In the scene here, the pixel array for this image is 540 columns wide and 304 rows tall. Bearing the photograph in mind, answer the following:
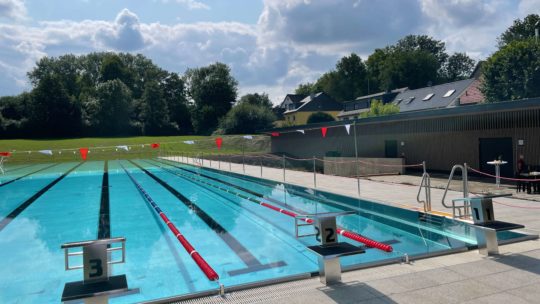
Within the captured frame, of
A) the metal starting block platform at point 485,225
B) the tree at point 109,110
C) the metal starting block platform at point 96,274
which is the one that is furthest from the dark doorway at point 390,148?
the tree at point 109,110

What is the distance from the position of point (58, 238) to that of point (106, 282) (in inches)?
248

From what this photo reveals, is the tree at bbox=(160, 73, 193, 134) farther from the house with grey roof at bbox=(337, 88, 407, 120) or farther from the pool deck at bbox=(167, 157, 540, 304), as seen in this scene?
the pool deck at bbox=(167, 157, 540, 304)

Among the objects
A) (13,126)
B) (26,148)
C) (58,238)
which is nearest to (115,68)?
(13,126)

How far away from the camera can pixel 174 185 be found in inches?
737

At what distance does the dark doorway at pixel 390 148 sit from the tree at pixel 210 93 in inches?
1910

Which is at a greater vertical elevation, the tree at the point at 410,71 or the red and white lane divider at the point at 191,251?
the tree at the point at 410,71

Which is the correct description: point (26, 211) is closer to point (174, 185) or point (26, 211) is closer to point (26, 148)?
point (174, 185)

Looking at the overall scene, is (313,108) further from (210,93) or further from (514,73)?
(514,73)

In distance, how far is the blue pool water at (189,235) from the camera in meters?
6.29

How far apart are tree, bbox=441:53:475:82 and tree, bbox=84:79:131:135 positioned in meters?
58.7

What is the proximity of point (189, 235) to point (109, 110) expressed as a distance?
198ft

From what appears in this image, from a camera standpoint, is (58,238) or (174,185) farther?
(174,185)

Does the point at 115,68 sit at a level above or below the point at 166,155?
above

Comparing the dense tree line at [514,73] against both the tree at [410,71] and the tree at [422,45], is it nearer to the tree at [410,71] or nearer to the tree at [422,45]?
the tree at [410,71]
